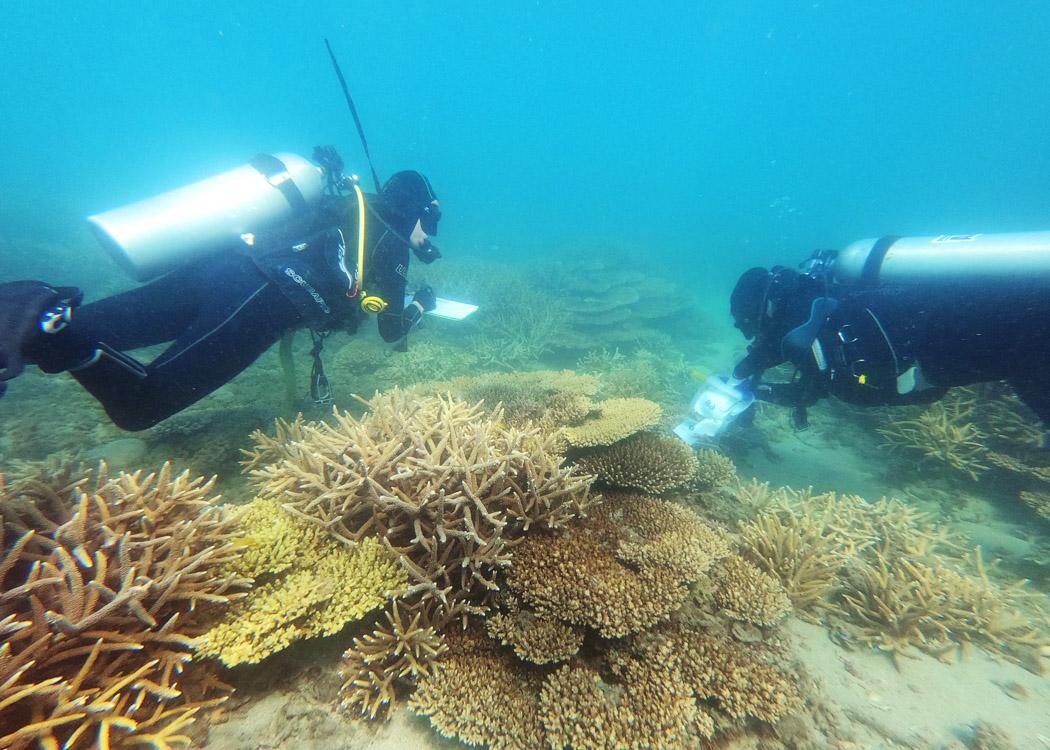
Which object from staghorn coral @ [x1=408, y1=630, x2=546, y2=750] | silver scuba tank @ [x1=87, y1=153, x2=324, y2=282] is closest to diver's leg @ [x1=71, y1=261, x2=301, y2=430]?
silver scuba tank @ [x1=87, y1=153, x2=324, y2=282]

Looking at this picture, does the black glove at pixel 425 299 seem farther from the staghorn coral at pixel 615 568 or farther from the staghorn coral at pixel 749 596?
the staghorn coral at pixel 749 596

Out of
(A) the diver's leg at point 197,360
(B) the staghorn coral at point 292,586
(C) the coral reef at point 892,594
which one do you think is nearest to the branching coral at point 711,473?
(C) the coral reef at point 892,594

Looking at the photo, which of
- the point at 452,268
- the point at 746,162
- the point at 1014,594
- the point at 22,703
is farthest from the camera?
the point at 746,162

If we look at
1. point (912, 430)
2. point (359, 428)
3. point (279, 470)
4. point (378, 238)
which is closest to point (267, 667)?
point (279, 470)

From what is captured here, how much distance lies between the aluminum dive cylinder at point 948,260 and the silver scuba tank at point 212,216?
690cm

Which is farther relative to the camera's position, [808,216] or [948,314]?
[808,216]

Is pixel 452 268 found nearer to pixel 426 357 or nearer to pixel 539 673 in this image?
pixel 426 357

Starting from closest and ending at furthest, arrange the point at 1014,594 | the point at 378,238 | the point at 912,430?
the point at 1014,594 → the point at 378,238 → the point at 912,430

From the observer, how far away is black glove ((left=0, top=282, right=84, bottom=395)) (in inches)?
98.5

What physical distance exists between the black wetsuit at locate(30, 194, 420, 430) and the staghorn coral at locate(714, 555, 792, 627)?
3.92 metres

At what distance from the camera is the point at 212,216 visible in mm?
4484

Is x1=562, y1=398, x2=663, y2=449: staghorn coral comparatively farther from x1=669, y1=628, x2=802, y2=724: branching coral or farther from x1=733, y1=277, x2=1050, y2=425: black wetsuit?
x1=733, y1=277, x2=1050, y2=425: black wetsuit

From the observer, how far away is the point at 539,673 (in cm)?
241

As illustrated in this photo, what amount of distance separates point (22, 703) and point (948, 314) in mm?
7546
